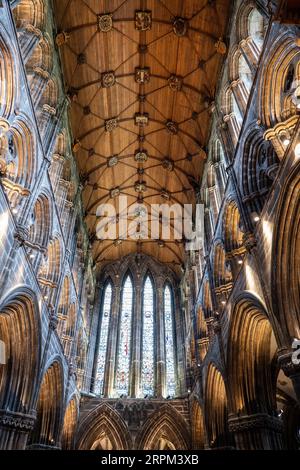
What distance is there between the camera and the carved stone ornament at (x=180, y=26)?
15156mm

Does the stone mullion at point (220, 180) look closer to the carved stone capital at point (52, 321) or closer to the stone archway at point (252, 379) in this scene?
the stone archway at point (252, 379)

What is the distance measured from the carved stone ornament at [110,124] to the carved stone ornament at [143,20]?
4834mm

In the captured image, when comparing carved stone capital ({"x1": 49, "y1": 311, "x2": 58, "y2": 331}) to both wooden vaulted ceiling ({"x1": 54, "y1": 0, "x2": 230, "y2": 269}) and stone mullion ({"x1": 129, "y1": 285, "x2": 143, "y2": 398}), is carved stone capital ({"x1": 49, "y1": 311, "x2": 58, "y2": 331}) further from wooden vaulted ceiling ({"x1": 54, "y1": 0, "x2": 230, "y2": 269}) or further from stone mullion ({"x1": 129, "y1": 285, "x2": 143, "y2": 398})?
stone mullion ({"x1": 129, "y1": 285, "x2": 143, "y2": 398})

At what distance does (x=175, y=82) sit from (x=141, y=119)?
3.05m

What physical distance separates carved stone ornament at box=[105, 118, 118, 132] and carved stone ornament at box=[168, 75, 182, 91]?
371 cm

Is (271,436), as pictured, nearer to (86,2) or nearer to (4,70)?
(4,70)

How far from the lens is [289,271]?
8.27 metres

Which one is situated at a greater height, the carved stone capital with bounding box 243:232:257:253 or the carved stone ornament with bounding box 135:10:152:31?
the carved stone ornament with bounding box 135:10:152:31

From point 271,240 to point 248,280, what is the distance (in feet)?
6.75

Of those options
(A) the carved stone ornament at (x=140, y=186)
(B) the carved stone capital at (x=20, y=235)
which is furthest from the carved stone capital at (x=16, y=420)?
(A) the carved stone ornament at (x=140, y=186)

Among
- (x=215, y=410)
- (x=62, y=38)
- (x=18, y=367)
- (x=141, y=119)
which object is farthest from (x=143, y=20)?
(x=215, y=410)

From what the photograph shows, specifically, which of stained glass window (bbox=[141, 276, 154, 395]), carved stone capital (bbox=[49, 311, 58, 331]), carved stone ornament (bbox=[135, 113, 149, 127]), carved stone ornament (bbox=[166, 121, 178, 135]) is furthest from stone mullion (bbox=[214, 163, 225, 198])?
stained glass window (bbox=[141, 276, 154, 395])

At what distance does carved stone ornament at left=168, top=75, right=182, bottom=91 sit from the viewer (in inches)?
676

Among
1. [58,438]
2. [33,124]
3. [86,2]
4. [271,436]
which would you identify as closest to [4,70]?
[33,124]
